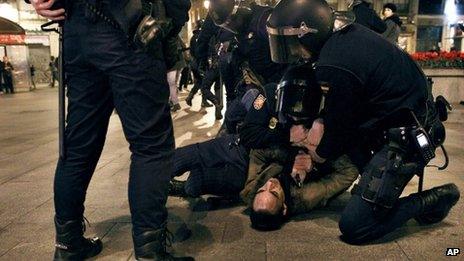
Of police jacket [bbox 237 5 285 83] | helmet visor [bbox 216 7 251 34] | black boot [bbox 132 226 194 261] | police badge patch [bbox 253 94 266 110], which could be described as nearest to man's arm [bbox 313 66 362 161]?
police badge patch [bbox 253 94 266 110]

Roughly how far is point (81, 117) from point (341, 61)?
1351 millimetres

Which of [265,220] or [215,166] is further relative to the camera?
[215,166]

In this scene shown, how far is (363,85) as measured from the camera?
240cm

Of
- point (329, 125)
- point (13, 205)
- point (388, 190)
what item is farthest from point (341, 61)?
point (13, 205)

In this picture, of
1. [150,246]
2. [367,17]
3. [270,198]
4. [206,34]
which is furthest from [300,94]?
[206,34]

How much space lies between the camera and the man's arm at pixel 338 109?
2.34 meters

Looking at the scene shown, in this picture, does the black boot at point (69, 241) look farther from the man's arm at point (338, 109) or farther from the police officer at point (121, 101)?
the man's arm at point (338, 109)

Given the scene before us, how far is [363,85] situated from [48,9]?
1.62 meters

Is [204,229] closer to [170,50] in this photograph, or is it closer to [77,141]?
[77,141]

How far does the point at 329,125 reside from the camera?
2.44 m

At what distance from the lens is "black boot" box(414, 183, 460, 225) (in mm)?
2604

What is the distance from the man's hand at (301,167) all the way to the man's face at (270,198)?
0.14 metres

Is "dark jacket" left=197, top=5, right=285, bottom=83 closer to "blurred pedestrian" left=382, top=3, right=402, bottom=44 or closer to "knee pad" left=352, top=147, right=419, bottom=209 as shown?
"knee pad" left=352, top=147, right=419, bottom=209

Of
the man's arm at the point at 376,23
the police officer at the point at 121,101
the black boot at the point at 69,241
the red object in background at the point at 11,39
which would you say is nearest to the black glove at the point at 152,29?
the police officer at the point at 121,101
